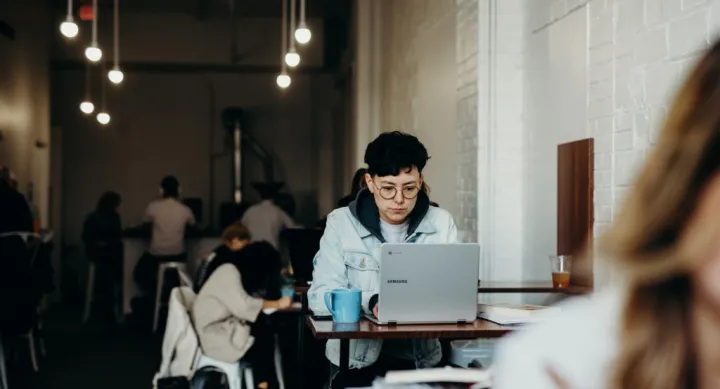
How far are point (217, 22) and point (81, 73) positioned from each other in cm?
204

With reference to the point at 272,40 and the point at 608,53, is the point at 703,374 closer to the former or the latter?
the point at 608,53

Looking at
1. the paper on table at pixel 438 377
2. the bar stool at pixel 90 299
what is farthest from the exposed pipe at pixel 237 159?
the paper on table at pixel 438 377

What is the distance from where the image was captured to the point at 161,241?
9.35 m

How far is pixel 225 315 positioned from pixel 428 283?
89.6 inches

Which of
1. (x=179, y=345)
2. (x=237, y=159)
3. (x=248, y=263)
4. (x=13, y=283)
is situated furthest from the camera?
(x=237, y=159)

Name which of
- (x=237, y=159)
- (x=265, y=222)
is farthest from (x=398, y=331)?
(x=237, y=159)

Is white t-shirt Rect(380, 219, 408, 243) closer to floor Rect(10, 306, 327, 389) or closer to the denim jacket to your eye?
the denim jacket

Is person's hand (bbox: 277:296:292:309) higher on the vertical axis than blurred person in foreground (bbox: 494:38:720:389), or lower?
lower

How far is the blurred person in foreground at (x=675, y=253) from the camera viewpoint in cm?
57

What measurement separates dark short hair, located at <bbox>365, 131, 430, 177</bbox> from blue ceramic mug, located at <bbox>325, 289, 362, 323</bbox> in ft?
1.59

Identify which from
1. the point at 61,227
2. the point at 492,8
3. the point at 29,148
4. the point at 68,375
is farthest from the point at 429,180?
the point at 61,227

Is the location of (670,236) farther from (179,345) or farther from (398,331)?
(179,345)

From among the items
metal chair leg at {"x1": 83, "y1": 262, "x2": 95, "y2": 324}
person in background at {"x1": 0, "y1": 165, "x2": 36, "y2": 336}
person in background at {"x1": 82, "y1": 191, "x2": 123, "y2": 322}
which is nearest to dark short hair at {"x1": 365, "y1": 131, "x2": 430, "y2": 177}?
person in background at {"x1": 0, "y1": 165, "x2": 36, "y2": 336}

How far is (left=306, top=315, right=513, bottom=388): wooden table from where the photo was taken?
2.76 m
